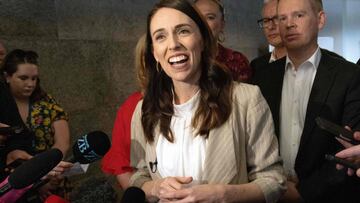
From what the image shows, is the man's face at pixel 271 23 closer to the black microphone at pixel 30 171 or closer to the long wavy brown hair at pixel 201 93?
the long wavy brown hair at pixel 201 93

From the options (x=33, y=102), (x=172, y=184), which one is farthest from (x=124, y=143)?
(x=33, y=102)

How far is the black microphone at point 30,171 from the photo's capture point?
77 centimetres

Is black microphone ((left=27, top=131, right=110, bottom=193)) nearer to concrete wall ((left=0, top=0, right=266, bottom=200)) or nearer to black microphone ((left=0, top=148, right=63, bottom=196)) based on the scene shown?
black microphone ((left=0, top=148, right=63, bottom=196))

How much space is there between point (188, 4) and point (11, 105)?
96 cm

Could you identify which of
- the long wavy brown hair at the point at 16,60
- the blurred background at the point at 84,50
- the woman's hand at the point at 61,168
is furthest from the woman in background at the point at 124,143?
the long wavy brown hair at the point at 16,60

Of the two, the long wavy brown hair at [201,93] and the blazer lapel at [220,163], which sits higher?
the long wavy brown hair at [201,93]

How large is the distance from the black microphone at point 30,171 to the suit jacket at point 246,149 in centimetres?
50

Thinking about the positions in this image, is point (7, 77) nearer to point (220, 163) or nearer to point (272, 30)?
point (220, 163)

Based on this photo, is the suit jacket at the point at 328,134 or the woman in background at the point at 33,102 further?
the woman in background at the point at 33,102

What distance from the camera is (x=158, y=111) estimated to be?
1312mm

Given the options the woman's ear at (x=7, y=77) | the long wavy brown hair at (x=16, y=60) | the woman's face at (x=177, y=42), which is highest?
the woman's face at (x=177, y=42)

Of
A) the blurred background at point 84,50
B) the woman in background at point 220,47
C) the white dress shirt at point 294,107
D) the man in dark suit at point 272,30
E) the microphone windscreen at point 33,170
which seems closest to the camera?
the microphone windscreen at point 33,170

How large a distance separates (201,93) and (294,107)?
0.58 metres

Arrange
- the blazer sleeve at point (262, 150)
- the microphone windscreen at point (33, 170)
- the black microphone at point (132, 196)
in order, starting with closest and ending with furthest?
the microphone windscreen at point (33, 170), the black microphone at point (132, 196), the blazer sleeve at point (262, 150)
